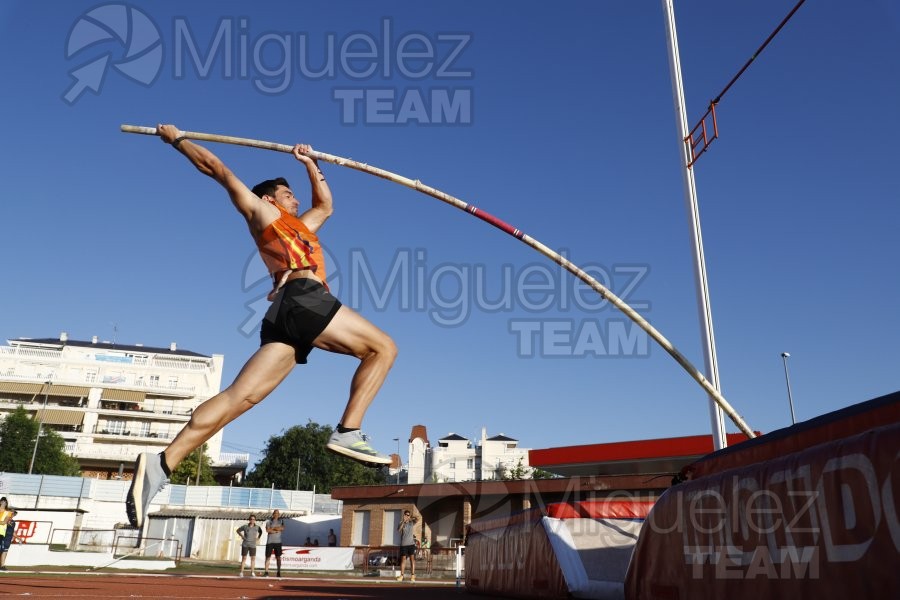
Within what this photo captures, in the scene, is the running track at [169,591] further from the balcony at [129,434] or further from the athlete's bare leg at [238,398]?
the balcony at [129,434]

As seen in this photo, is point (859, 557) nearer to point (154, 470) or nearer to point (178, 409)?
point (154, 470)

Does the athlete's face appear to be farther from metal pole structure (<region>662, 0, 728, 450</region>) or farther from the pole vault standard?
metal pole structure (<region>662, 0, 728, 450</region>)

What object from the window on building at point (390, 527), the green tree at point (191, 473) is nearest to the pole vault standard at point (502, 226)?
the window on building at point (390, 527)

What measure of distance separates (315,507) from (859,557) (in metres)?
48.5

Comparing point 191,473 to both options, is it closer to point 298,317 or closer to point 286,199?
point 286,199

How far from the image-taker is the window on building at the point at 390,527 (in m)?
31.9

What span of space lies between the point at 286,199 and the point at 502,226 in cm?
195

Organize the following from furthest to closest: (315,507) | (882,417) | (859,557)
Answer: (315,507) → (882,417) → (859,557)

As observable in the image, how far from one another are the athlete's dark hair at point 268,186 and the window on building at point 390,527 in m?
29.6

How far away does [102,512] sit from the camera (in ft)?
143

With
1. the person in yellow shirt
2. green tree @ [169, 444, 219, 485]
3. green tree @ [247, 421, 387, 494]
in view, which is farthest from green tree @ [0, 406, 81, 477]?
the person in yellow shirt

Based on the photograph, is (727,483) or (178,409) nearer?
(727,483)

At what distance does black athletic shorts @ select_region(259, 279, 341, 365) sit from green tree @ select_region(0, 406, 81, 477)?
58.8 meters

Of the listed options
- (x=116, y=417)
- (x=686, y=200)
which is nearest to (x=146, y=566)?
(x=686, y=200)
